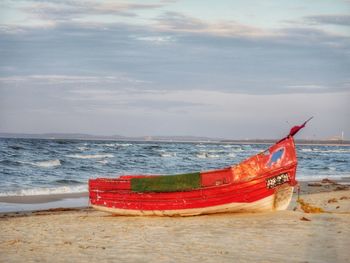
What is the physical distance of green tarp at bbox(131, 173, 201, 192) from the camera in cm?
1346

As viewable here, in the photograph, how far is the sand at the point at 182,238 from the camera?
8445mm

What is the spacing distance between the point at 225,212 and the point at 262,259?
525cm

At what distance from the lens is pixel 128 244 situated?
952cm

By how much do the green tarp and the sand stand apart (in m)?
0.77

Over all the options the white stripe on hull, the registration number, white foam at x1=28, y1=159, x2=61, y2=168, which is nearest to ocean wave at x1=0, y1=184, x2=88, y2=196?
the white stripe on hull

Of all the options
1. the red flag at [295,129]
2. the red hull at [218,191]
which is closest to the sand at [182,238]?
the red hull at [218,191]

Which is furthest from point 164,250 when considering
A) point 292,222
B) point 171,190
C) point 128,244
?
point 171,190

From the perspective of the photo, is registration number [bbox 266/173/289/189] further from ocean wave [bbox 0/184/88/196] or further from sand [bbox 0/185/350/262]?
ocean wave [bbox 0/184/88/196]

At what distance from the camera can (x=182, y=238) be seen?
1002 cm

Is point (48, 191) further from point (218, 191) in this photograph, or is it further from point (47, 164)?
point (47, 164)

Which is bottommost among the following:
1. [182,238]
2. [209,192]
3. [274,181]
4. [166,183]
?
[182,238]

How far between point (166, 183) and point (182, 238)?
3555 mm

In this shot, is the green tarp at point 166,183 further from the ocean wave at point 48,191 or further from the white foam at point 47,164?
the white foam at point 47,164

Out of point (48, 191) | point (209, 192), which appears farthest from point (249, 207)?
point (48, 191)
